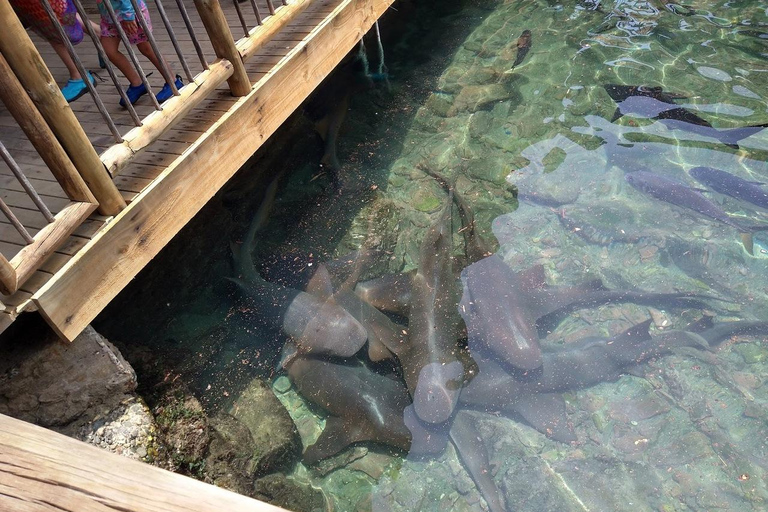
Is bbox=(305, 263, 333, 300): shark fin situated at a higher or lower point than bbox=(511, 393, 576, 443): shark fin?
higher

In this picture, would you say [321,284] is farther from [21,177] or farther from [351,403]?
[21,177]

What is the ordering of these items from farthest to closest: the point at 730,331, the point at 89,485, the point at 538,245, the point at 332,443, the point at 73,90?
the point at 538,245 → the point at 730,331 → the point at 73,90 → the point at 332,443 → the point at 89,485

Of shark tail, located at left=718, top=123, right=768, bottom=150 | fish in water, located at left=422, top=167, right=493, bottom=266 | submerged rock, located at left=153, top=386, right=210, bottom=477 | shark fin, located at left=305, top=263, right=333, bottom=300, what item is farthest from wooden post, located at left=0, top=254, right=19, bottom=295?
shark tail, located at left=718, top=123, right=768, bottom=150

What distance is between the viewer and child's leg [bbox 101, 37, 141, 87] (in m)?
4.79

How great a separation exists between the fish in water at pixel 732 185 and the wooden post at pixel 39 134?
6703 millimetres

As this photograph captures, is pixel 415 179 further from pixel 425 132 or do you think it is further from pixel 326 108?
pixel 326 108

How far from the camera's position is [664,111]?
7.82 metres

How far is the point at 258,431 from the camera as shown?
4.91m

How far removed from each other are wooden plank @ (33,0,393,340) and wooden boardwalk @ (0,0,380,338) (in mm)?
12

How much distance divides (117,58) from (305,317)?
2878 millimetres

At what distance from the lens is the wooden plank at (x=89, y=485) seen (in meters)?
1.72

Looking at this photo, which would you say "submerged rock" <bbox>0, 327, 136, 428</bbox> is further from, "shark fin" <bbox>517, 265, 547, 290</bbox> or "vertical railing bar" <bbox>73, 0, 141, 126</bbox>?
"shark fin" <bbox>517, 265, 547, 290</bbox>

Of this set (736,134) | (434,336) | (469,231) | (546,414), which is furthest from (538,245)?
(736,134)

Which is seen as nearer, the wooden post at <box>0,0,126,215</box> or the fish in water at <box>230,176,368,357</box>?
the wooden post at <box>0,0,126,215</box>
